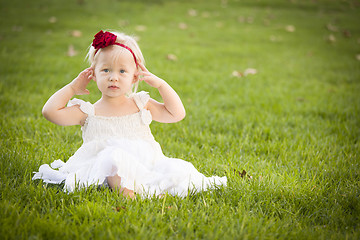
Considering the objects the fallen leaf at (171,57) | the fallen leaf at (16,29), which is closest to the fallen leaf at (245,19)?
the fallen leaf at (171,57)

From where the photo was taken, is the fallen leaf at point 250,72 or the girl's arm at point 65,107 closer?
the girl's arm at point 65,107

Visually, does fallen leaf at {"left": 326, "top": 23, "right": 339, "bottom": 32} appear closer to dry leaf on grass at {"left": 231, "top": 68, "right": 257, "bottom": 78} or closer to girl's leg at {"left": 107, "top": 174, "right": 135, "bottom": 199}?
dry leaf on grass at {"left": 231, "top": 68, "right": 257, "bottom": 78}

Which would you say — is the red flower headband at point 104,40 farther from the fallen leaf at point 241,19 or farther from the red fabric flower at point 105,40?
the fallen leaf at point 241,19

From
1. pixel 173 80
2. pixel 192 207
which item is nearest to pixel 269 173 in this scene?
pixel 192 207

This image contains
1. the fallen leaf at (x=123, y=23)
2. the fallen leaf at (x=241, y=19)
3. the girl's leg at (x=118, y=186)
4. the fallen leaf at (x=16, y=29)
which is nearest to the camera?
the girl's leg at (x=118, y=186)

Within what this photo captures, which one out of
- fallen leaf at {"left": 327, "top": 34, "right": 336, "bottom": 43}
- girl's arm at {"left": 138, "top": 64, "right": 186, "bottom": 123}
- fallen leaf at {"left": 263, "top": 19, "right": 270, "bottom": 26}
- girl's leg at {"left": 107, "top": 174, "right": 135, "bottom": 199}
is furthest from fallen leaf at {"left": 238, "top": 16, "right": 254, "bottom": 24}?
girl's leg at {"left": 107, "top": 174, "right": 135, "bottom": 199}

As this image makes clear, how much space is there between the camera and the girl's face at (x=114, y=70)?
83.7 inches

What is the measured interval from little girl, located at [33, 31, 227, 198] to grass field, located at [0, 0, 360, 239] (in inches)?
4.4

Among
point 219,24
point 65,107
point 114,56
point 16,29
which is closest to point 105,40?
point 114,56

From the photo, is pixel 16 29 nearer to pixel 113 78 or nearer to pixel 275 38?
pixel 275 38

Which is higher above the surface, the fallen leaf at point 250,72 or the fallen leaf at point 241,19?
the fallen leaf at point 241,19

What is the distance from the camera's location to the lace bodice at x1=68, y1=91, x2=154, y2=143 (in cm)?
222

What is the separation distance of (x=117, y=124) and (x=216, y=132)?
54.6 inches

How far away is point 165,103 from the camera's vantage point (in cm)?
230
